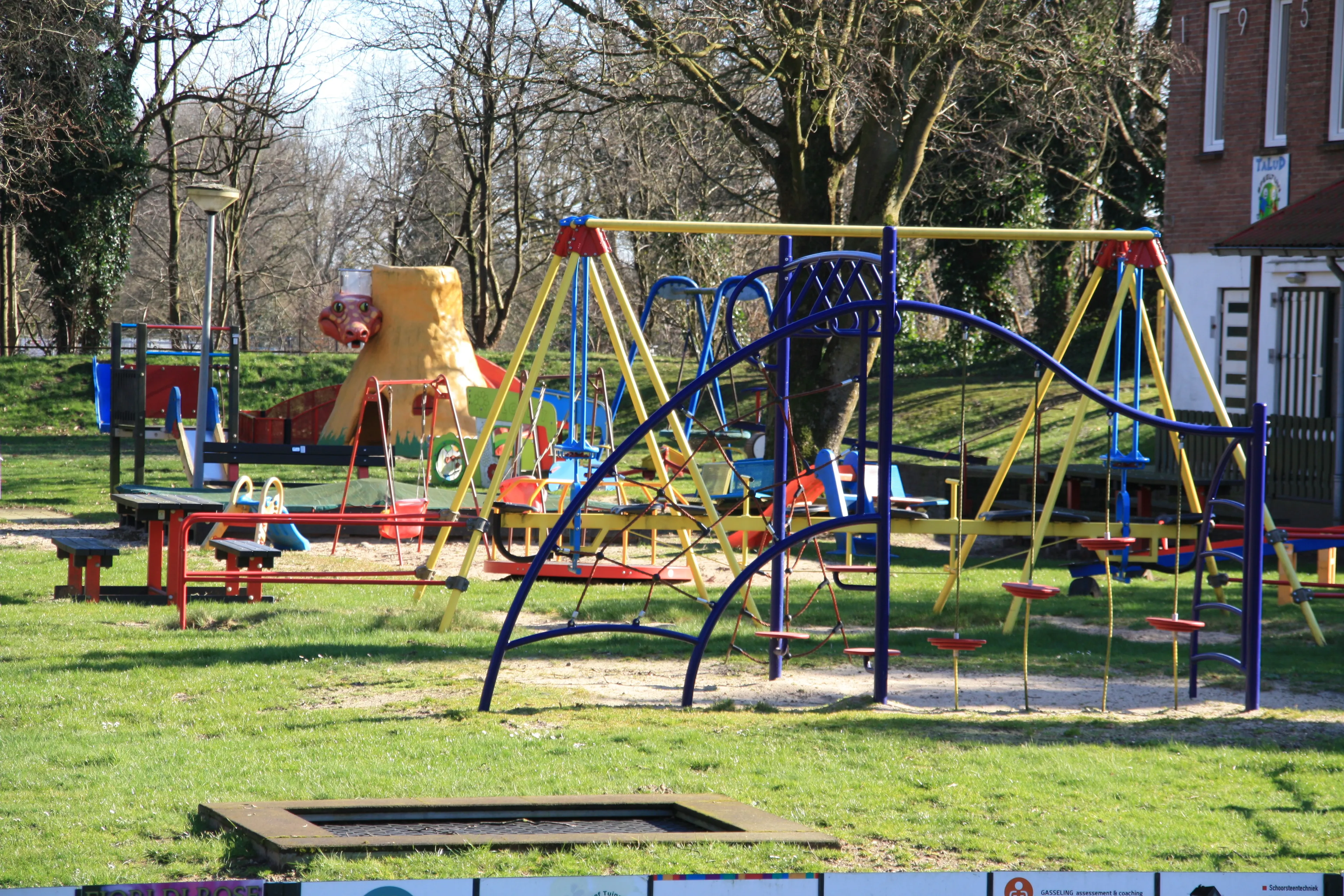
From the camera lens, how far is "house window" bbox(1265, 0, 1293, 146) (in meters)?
21.1

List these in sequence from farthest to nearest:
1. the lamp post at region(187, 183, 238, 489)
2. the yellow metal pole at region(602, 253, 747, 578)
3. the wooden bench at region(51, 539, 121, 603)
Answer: the lamp post at region(187, 183, 238, 489) → the wooden bench at region(51, 539, 121, 603) → the yellow metal pole at region(602, 253, 747, 578)

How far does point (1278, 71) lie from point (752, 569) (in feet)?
56.1

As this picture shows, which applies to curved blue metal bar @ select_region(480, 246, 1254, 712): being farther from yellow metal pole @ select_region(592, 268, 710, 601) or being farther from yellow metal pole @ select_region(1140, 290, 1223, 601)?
yellow metal pole @ select_region(1140, 290, 1223, 601)

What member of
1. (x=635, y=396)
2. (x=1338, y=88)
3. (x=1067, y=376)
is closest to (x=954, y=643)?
(x=1067, y=376)

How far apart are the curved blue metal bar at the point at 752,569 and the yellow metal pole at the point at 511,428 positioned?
2.27m

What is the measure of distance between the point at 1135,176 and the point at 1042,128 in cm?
448

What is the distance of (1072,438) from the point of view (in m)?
11.3

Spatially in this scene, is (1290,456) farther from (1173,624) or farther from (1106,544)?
(1173,624)

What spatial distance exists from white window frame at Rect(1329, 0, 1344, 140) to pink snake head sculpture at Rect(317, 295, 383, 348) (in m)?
14.8

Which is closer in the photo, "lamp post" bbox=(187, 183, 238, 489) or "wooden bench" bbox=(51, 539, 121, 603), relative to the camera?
"wooden bench" bbox=(51, 539, 121, 603)

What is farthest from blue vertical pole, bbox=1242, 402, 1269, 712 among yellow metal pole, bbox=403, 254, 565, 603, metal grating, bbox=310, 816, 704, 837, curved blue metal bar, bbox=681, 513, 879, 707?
yellow metal pole, bbox=403, 254, 565, 603

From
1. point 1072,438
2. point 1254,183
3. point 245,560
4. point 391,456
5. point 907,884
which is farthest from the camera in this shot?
point 1254,183

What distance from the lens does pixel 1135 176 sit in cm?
2970

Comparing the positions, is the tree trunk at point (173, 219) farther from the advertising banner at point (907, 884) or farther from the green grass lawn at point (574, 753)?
the advertising banner at point (907, 884)
